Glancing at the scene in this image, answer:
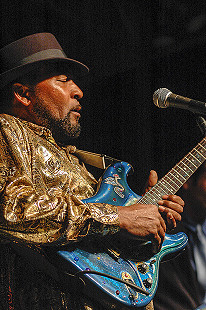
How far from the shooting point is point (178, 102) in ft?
5.65

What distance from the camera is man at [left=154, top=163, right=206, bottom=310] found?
2.21 m

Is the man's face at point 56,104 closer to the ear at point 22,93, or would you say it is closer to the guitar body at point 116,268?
the ear at point 22,93

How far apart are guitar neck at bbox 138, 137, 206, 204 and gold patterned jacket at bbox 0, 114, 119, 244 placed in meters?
0.38

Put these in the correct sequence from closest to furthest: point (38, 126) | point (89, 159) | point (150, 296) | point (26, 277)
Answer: point (150, 296) → point (26, 277) → point (38, 126) → point (89, 159)

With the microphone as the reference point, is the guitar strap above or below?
below

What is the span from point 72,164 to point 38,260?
28.0 inches

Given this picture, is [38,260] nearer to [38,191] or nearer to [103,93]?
[38,191]

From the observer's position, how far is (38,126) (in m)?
1.95

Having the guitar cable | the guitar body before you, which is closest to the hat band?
the guitar body

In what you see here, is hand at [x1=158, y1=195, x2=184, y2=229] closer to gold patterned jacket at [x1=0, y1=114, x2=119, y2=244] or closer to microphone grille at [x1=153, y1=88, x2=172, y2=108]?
gold patterned jacket at [x1=0, y1=114, x2=119, y2=244]

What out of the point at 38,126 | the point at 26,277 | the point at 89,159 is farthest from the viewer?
the point at 89,159

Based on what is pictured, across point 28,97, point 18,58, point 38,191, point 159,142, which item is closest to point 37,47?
point 18,58

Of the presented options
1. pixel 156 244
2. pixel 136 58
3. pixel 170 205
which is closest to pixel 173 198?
pixel 170 205

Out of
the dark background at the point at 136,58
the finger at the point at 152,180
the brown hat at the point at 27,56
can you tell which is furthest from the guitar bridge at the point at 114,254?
the brown hat at the point at 27,56
